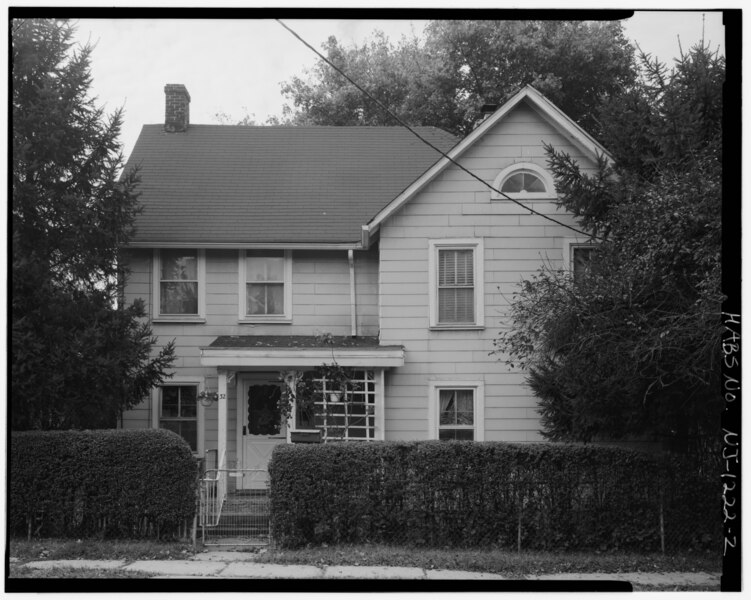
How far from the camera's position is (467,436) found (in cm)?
1416

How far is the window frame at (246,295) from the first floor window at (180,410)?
151cm

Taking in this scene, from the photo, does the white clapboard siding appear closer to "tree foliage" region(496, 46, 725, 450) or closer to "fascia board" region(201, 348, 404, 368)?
"fascia board" region(201, 348, 404, 368)

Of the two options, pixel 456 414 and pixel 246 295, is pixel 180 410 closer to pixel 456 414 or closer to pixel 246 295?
pixel 246 295

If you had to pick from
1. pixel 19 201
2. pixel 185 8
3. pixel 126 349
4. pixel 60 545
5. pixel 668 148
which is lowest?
pixel 60 545

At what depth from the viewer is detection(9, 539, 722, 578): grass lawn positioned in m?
10.1

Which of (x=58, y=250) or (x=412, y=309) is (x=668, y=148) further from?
(x=58, y=250)

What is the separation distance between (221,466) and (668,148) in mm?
7813

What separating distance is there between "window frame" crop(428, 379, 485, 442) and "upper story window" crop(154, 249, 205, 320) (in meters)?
4.19

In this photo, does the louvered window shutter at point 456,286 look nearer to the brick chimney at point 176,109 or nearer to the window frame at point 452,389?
the window frame at point 452,389

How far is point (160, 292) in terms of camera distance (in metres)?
15.1

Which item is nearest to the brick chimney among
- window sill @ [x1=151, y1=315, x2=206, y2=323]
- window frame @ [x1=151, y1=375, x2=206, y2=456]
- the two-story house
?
the two-story house

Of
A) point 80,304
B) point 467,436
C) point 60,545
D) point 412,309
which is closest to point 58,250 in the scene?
point 80,304

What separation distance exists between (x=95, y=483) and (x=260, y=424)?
443cm

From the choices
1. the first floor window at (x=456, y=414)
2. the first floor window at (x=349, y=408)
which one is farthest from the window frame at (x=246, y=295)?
the first floor window at (x=456, y=414)
